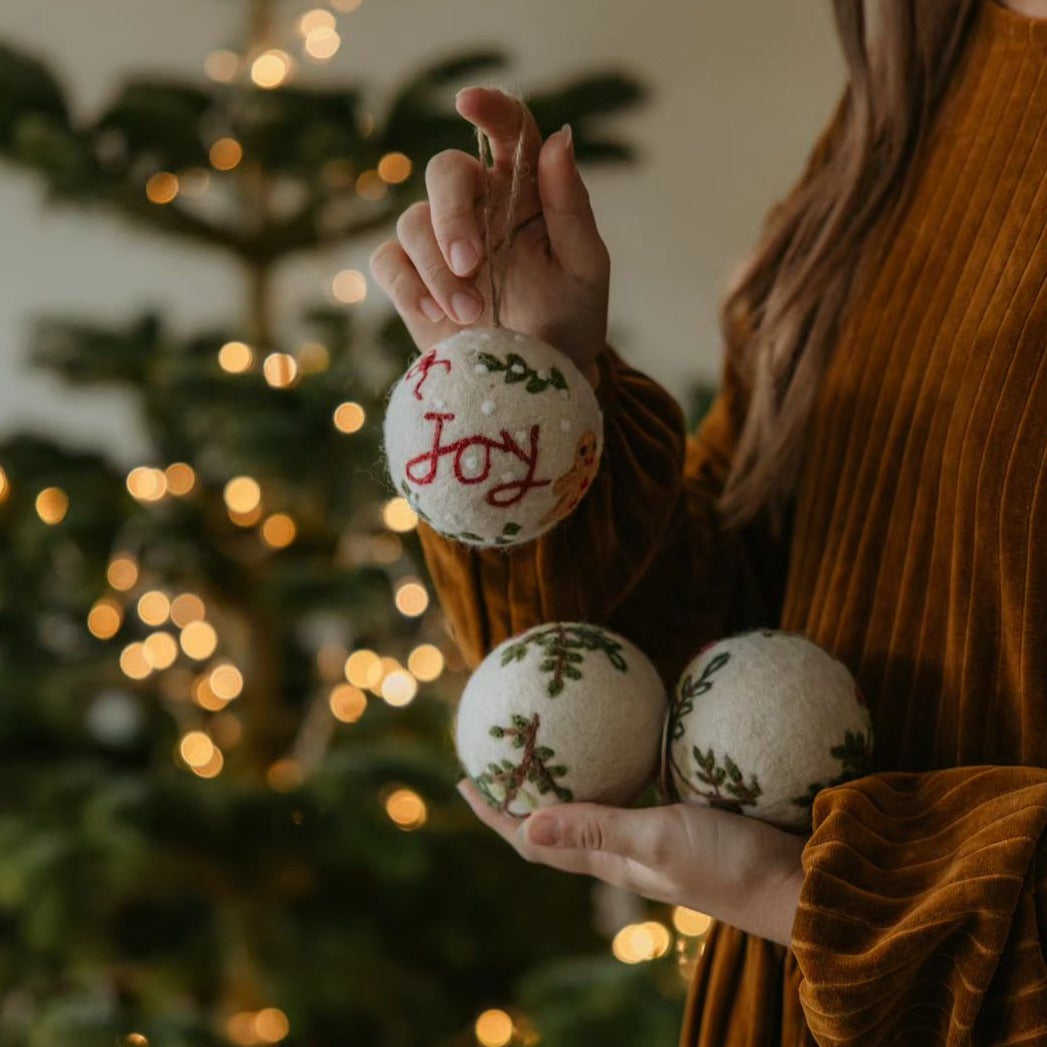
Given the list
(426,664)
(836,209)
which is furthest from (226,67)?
(836,209)

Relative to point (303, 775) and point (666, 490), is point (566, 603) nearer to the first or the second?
point (666, 490)

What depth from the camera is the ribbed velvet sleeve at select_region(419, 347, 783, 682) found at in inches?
22.4

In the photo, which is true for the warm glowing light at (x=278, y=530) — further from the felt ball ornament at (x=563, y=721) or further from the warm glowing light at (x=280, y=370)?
the felt ball ornament at (x=563, y=721)

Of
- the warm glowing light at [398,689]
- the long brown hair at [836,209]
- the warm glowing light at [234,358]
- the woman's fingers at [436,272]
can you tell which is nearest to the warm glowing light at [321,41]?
the warm glowing light at [234,358]

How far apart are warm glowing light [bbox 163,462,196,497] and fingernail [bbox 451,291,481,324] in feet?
3.02

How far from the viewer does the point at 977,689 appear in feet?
1.69

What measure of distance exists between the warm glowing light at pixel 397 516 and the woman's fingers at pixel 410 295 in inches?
29.4

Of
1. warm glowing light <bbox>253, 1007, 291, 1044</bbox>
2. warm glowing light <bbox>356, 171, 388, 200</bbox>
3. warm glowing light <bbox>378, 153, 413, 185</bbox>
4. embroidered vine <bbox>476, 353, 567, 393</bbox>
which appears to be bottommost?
warm glowing light <bbox>253, 1007, 291, 1044</bbox>

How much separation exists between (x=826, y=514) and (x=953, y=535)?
0.29ft

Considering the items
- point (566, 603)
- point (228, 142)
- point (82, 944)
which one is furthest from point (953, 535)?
point (82, 944)

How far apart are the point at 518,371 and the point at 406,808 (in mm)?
947

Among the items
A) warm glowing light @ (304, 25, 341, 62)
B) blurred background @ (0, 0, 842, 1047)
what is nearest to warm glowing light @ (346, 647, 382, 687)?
blurred background @ (0, 0, 842, 1047)

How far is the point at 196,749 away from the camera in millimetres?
1455

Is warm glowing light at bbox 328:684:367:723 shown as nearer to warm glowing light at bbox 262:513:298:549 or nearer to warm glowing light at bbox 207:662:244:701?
warm glowing light at bbox 207:662:244:701
